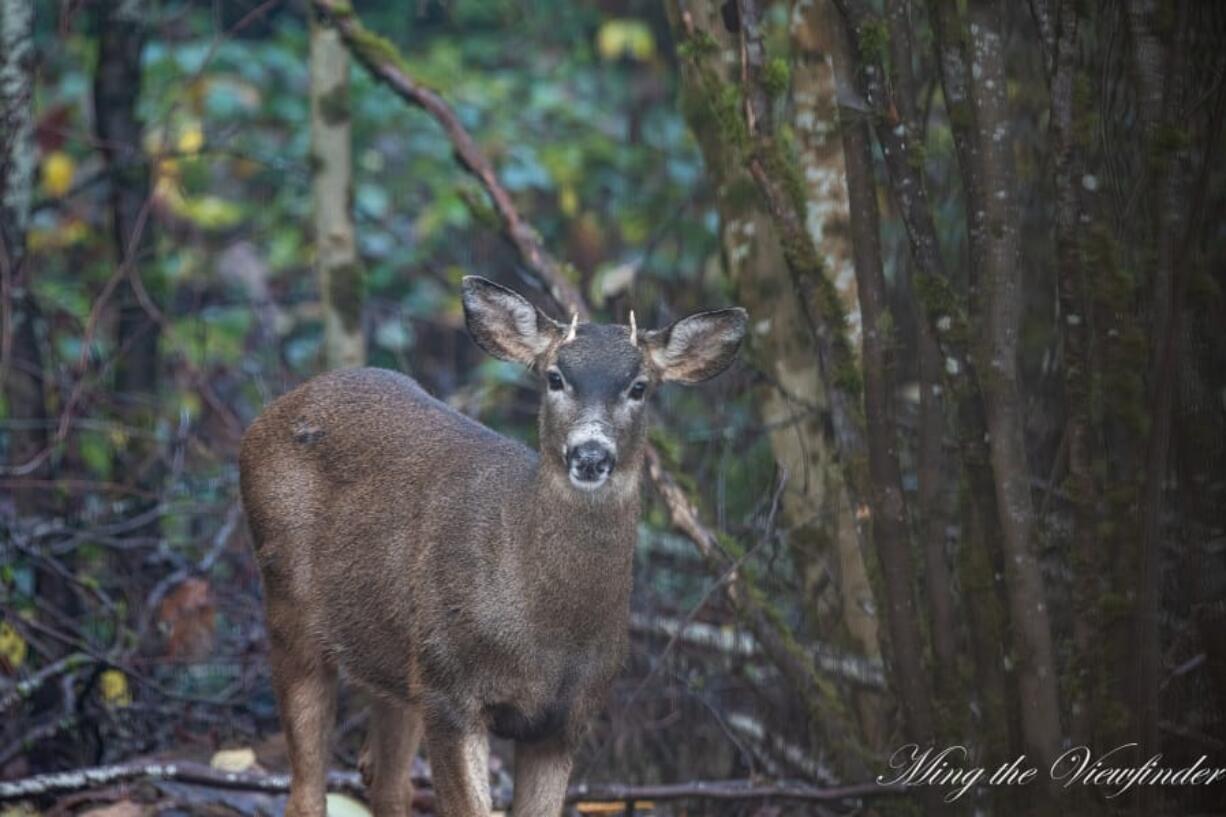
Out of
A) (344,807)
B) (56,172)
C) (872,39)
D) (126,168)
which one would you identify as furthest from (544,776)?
(56,172)

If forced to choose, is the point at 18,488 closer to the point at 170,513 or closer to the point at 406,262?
the point at 170,513

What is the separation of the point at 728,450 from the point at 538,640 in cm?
259

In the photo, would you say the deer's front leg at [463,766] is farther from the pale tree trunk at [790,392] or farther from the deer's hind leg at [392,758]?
the pale tree trunk at [790,392]

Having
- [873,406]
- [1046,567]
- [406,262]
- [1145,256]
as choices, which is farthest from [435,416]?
[406,262]

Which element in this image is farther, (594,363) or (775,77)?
(775,77)

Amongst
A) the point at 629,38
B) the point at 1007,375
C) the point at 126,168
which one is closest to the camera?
the point at 1007,375

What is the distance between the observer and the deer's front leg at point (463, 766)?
5.74 meters

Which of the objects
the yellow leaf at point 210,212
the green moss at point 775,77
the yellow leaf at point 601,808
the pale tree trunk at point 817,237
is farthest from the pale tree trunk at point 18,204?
the green moss at point 775,77

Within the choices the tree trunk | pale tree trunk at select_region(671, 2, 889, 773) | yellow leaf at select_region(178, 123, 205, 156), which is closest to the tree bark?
pale tree trunk at select_region(671, 2, 889, 773)

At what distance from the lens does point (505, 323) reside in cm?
598

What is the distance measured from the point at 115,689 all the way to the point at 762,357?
10.4 feet

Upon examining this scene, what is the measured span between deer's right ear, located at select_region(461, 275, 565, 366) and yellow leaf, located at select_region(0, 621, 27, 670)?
303 centimetres

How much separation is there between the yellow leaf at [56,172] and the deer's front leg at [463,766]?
7977 mm

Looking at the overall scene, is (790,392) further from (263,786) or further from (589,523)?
(263,786)
